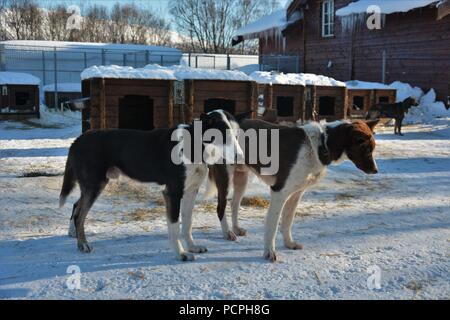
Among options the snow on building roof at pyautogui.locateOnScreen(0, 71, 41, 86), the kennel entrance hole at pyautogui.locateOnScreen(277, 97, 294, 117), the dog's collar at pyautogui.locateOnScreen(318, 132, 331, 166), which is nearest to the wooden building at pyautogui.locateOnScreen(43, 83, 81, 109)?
the snow on building roof at pyautogui.locateOnScreen(0, 71, 41, 86)

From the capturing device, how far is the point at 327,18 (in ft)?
84.1

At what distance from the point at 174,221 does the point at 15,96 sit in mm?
16300

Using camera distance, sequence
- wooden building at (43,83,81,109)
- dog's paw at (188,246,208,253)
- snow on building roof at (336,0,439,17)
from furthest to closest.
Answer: wooden building at (43,83,81,109) → snow on building roof at (336,0,439,17) → dog's paw at (188,246,208,253)

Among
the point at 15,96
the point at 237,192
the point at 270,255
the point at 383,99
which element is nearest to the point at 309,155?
the point at 270,255

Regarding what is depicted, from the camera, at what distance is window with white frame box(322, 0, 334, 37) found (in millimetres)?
25188

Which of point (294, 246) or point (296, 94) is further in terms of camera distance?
point (296, 94)

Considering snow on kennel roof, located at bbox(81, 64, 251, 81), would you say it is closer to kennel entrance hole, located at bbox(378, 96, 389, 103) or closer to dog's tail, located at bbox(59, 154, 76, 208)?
dog's tail, located at bbox(59, 154, 76, 208)

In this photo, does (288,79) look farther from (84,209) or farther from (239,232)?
(84,209)

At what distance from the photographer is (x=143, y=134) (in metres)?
4.49

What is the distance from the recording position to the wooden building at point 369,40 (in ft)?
62.7

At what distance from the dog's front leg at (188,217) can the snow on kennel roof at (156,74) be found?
6.23 m

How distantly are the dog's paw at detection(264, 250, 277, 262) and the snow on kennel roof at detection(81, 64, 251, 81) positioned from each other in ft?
22.4
